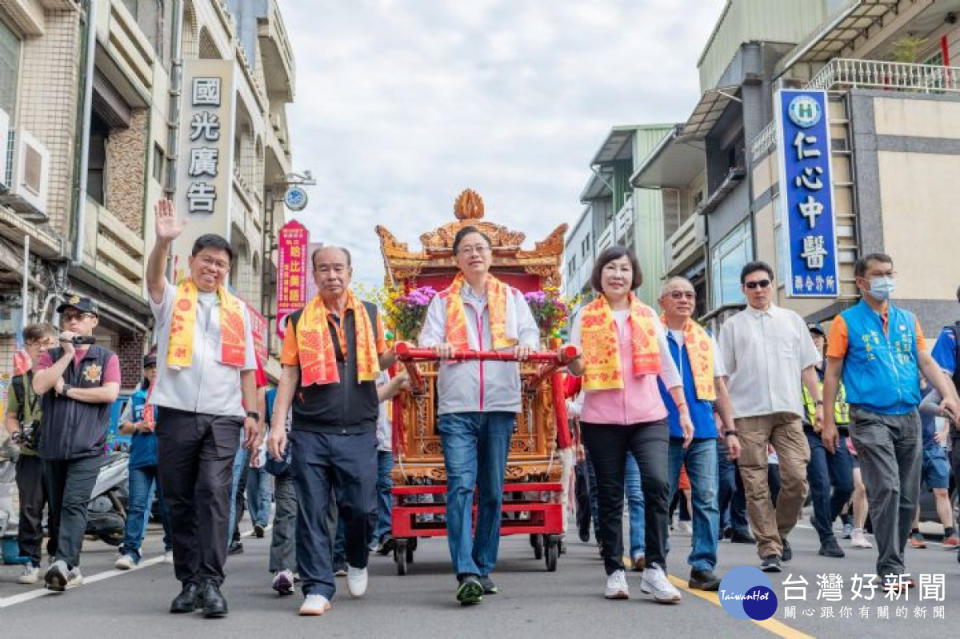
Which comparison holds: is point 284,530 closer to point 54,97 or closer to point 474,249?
point 474,249

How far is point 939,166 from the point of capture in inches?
866

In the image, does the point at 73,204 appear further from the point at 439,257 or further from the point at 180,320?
the point at 180,320

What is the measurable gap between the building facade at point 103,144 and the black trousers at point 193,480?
9.43 metres

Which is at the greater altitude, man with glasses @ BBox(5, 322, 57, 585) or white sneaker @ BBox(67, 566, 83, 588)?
man with glasses @ BBox(5, 322, 57, 585)

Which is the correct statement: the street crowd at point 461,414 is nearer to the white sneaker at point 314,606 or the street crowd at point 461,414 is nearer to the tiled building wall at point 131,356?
the white sneaker at point 314,606

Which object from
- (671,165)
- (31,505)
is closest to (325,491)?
(31,505)

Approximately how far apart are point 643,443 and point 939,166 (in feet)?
62.4

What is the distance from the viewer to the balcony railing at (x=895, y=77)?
22094 mm

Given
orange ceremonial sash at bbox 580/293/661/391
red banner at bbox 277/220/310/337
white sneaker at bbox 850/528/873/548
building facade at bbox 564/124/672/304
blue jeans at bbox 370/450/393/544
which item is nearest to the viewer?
orange ceremonial sash at bbox 580/293/661/391


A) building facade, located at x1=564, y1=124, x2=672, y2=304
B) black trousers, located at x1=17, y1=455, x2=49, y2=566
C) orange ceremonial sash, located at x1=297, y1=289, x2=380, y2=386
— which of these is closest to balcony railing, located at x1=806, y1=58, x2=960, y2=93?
building facade, located at x1=564, y1=124, x2=672, y2=304

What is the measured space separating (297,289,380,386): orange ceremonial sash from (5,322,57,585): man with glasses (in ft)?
8.39

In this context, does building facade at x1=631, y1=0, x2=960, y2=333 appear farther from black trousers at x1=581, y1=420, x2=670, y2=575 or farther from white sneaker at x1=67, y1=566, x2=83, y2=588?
white sneaker at x1=67, y1=566, x2=83, y2=588

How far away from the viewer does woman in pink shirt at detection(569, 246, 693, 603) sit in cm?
579

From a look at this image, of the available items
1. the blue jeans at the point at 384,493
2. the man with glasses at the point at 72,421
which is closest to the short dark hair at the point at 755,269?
the blue jeans at the point at 384,493
